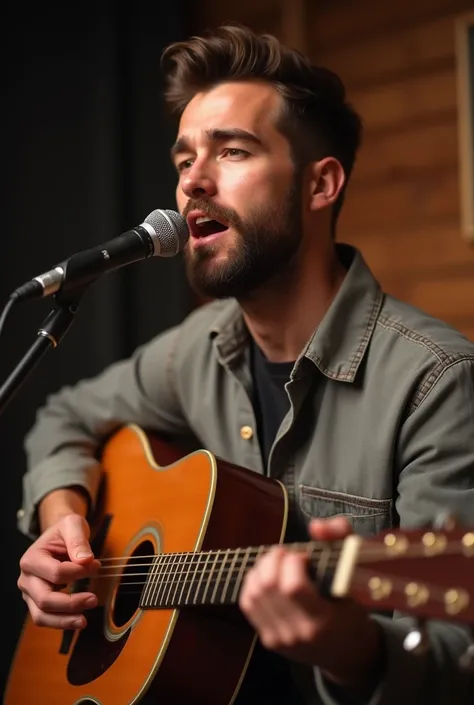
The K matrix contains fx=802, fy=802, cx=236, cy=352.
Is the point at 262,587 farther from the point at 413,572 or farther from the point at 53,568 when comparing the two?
the point at 53,568

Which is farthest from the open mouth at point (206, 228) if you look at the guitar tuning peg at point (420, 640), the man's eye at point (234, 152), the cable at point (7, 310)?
the guitar tuning peg at point (420, 640)

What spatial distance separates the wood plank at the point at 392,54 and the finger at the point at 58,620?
1601 millimetres

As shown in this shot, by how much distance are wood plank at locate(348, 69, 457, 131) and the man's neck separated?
72cm

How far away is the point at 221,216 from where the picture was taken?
1.53 metres

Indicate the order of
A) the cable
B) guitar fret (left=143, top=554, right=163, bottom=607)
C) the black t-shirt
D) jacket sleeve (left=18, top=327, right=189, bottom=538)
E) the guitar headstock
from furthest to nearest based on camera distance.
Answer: jacket sleeve (left=18, top=327, right=189, bottom=538)
the black t-shirt
guitar fret (left=143, top=554, right=163, bottom=607)
the cable
the guitar headstock

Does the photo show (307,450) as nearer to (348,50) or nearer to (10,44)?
(348,50)

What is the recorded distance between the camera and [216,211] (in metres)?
1.53

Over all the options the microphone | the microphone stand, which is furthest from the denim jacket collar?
the microphone stand

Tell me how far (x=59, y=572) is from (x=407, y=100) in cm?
151

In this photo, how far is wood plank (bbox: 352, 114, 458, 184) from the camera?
6.82ft

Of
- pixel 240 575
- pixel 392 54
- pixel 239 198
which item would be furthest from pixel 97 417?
pixel 392 54

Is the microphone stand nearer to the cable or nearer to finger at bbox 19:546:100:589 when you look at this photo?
the cable

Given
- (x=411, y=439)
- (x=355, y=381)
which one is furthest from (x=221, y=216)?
(x=411, y=439)

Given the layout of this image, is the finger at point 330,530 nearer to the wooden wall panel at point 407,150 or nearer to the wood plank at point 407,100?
the wooden wall panel at point 407,150
